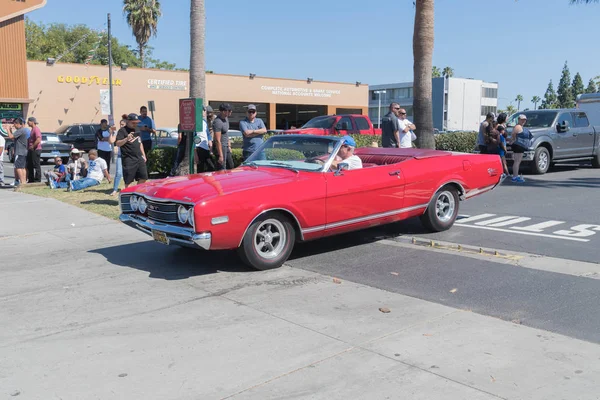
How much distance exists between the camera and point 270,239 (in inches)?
260

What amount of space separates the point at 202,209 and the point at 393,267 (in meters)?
2.27

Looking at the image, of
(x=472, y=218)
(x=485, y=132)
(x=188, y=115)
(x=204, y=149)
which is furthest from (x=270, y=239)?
(x=485, y=132)

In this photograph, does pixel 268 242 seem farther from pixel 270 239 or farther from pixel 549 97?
pixel 549 97

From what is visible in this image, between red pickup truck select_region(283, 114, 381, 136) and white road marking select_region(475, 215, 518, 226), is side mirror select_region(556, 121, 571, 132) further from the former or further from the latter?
white road marking select_region(475, 215, 518, 226)

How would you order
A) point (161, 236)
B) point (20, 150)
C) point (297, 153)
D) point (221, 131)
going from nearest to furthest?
point (161, 236), point (297, 153), point (221, 131), point (20, 150)

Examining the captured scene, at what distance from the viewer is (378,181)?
24.3ft

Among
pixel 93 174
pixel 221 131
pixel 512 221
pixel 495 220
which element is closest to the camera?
pixel 512 221

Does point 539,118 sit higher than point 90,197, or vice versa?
point 539,118

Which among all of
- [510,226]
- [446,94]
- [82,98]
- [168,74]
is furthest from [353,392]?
[446,94]

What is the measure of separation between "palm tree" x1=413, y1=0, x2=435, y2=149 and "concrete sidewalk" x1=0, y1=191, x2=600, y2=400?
34.2ft

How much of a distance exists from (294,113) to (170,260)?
48505 mm

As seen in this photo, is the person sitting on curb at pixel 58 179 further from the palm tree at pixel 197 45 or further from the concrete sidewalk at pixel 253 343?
the concrete sidewalk at pixel 253 343

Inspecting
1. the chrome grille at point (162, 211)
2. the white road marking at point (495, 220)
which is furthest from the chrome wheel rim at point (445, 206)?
the chrome grille at point (162, 211)

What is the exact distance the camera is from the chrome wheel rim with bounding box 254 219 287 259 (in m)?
6.52
